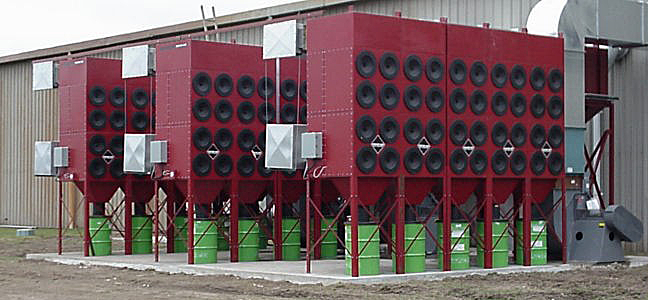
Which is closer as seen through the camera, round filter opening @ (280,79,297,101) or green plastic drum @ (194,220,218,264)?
green plastic drum @ (194,220,218,264)

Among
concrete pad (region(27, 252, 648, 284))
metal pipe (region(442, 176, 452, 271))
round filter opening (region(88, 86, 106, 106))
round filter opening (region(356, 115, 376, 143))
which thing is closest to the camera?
round filter opening (region(356, 115, 376, 143))

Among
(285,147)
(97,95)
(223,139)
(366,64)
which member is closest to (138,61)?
(97,95)

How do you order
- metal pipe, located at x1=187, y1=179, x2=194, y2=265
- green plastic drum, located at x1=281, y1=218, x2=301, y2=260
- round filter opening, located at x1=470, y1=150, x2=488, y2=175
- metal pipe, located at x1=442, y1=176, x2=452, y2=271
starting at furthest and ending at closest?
green plastic drum, located at x1=281, y1=218, x2=301, y2=260, metal pipe, located at x1=187, y1=179, x2=194, y2=265, round filter opening, located at x1=470, y1=150, x2=488, y2=175, metal pipe, located at x1=442, y1=176, x2=452, y2=271

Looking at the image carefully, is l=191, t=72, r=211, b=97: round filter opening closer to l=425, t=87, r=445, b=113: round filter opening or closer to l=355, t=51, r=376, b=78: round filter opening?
l=355, t=51, r=376, b=78: round filter opening

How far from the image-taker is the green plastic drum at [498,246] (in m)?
24.0

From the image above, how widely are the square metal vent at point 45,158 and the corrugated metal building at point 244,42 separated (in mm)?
2871

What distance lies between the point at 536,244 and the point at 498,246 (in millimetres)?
1035

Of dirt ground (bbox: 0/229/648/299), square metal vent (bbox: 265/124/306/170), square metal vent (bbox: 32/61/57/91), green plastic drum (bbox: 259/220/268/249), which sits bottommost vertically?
dirt ground (bbox: 0/229/648/299)

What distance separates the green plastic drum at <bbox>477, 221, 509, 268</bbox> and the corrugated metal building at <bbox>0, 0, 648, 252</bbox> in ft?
16.8

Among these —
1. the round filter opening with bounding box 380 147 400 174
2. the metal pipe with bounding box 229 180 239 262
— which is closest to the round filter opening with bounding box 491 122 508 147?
the round filter opening with bounding box 380 147 400 174

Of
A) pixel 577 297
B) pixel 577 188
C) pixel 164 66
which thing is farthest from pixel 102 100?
pixel 577 297

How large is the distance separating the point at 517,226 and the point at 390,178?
3876mm

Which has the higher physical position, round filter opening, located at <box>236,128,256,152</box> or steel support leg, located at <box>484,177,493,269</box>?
round filter opening, located at <box>236,128,256,152</box>

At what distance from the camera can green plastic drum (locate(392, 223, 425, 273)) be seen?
22500 millimetres
